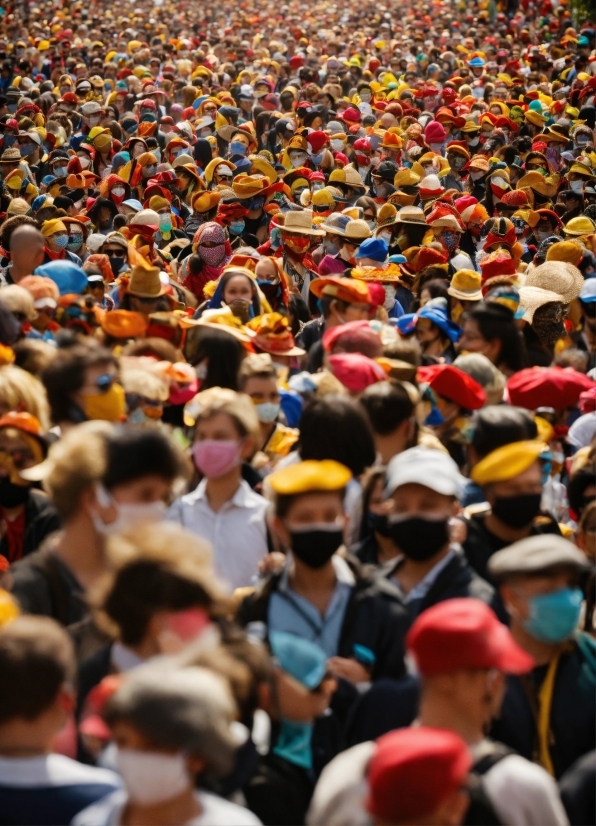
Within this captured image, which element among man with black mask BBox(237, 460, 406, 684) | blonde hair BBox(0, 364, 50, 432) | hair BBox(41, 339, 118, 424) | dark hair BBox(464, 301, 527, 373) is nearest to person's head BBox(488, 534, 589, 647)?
man with black mask BBox(237, 460, 406, 684)

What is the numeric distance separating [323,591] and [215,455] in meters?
1.16

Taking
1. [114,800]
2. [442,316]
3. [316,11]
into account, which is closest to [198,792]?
[114,800]

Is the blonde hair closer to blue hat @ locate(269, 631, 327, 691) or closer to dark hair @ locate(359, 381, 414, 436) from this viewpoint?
dark hair @ locate(359, 381, 414, 436)

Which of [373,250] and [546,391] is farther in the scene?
[373,250]

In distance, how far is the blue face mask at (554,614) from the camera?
4410mm

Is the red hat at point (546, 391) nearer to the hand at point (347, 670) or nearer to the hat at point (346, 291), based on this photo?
the hat at point (346, 291)

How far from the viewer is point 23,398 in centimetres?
627

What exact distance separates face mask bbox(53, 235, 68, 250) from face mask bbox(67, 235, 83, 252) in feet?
0.60

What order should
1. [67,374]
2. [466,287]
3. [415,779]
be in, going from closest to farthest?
[415,779], [67,374], [466,287]

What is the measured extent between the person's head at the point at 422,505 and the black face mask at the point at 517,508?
14.7 inches

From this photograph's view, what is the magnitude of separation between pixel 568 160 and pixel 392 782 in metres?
17.0

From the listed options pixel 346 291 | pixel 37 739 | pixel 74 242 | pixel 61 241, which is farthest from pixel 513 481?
pixel 74 242

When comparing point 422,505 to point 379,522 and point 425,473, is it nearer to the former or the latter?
point 425,473

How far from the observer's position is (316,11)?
46.8m
